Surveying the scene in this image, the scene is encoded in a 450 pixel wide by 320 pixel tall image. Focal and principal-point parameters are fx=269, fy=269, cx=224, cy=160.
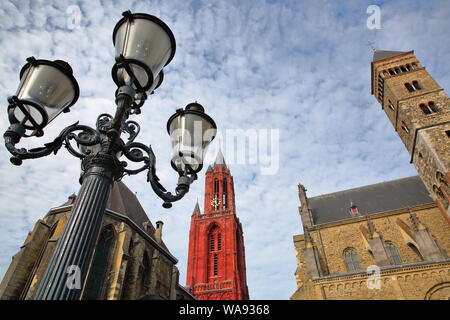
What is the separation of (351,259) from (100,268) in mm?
15821

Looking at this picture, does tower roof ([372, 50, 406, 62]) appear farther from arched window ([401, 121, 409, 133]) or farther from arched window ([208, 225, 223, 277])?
arched window ([208, 225, 223, 277])

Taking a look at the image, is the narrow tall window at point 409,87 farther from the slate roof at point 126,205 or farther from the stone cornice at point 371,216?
the slate roof at point 126,205

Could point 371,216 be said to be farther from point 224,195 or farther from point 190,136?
point 224,195

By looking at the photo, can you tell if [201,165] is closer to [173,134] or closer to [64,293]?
[173,134]

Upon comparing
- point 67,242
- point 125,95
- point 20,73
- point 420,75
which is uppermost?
point 420,75

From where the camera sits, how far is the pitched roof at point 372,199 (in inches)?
821

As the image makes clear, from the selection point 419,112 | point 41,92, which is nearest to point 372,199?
point 419,112

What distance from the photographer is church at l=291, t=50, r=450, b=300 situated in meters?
14.9

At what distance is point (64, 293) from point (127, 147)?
160cm

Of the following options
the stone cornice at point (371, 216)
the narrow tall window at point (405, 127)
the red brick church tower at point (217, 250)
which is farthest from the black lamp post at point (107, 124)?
the red brick church tower at point (217, 250)

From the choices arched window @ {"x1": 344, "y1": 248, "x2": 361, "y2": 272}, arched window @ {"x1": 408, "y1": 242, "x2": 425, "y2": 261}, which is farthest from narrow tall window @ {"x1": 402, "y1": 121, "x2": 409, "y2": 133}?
arched window @ {"x1": 344, "y1": 248, "x2": 361, "y2": 272}

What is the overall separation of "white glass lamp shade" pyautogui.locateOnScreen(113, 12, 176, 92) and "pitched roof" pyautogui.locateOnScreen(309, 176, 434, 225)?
21089 millimetres
